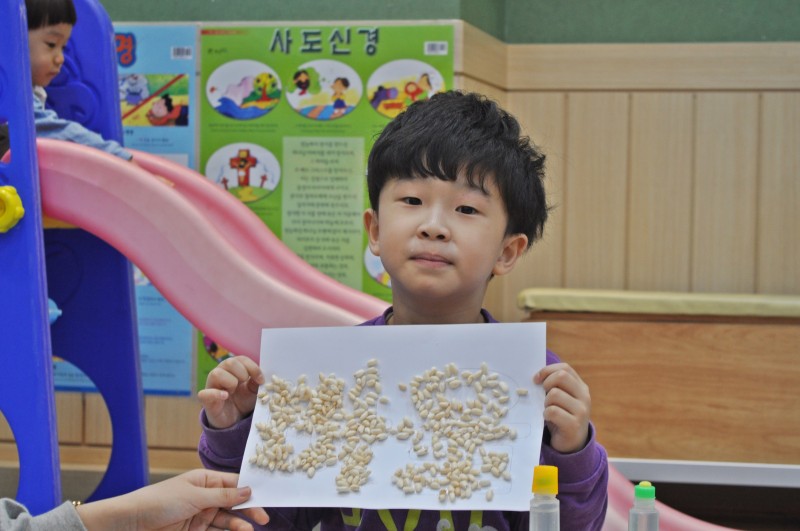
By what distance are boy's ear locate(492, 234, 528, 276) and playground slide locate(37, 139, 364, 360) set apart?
2.95 feet

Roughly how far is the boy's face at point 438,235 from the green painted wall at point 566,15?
6.62 ft

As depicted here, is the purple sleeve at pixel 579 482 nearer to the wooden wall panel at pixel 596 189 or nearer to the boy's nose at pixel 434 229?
the boy's nose at pixel 434 229

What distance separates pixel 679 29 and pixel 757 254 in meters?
0.78

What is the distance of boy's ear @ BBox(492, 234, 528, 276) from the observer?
139cm

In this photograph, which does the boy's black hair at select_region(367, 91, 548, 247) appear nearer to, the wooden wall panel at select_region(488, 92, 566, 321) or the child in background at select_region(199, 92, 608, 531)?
the child in background at select_region(199, 92, 608, 531)

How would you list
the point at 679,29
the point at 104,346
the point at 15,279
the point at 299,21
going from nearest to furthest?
the point at 15,279 → the point at 104,346 → the point at 299,21 → the point at 679,29

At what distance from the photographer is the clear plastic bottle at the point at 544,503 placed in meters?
A: 0.96

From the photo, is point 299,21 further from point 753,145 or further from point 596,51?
point 753,145

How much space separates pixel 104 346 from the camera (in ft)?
8.69

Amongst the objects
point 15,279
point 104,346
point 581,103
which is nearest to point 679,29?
point 581,103

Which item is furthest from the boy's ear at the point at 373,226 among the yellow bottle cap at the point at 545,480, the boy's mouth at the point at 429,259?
the yellow bottle cap at the point at 545,480

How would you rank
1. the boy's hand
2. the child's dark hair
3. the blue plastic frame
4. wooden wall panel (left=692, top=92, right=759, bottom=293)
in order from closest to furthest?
the boy's hand < the child's dark hair < the blue plastic frame < wooden wall panel (left=692, top=92, right=759, bottom=293)

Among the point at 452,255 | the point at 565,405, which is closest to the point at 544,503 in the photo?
the point at 565,405

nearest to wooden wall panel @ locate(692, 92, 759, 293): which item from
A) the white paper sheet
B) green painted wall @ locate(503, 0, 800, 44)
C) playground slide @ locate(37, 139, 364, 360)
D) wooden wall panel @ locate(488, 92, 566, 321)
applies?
green painted wall @ locate(503, 0, 800, 44)
